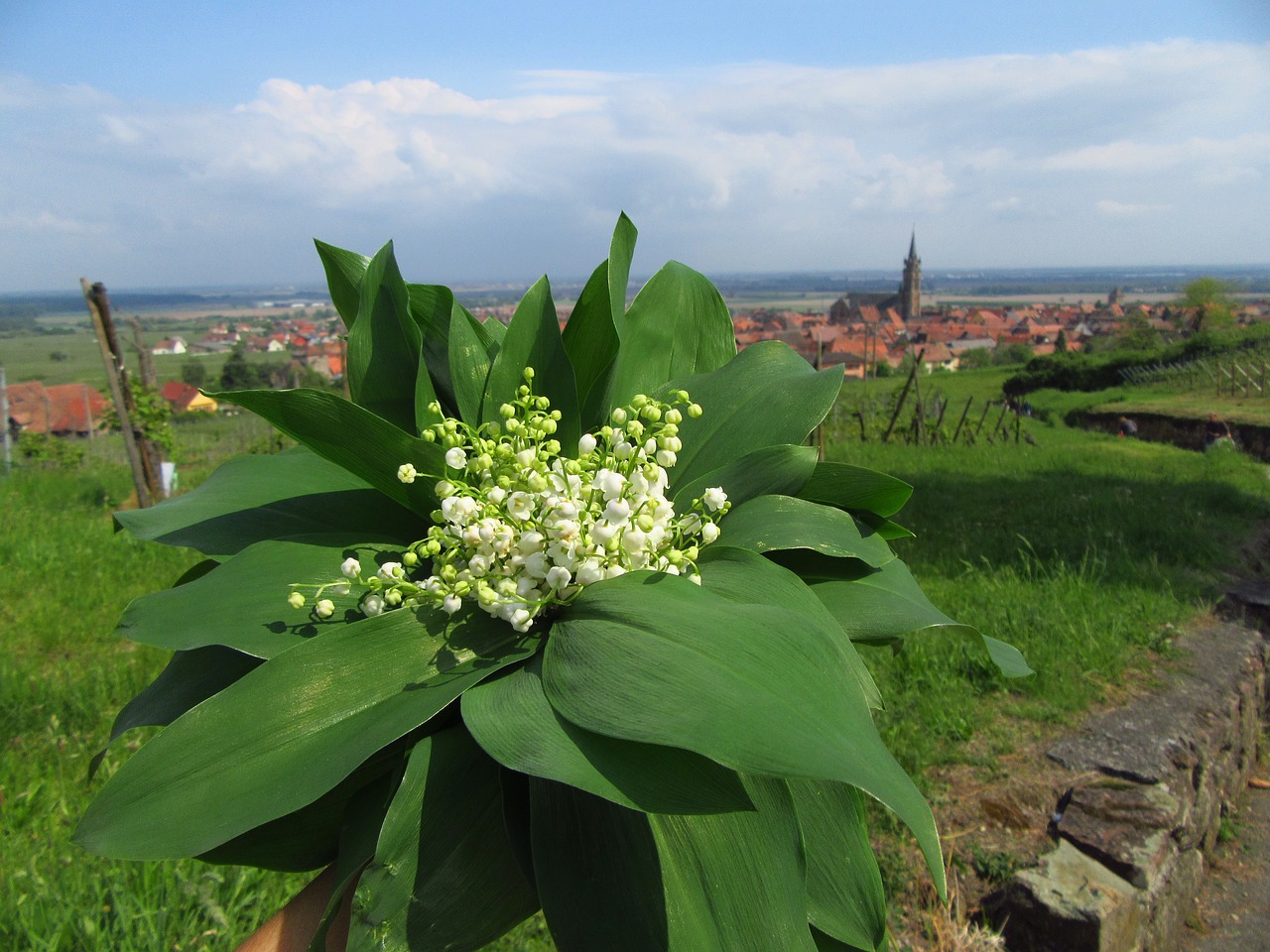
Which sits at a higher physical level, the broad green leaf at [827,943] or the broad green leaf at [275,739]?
the broad green leaf at [275,739]

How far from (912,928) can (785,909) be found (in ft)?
7.58

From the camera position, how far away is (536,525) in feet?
2.82

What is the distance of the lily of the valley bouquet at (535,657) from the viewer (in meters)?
0.68

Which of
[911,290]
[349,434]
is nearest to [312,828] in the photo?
[349,434]

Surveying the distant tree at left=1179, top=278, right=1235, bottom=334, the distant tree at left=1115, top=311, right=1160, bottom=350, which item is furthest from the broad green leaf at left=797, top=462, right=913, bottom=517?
the distant tree at left=1115, top=311, right=1160, bottom=350

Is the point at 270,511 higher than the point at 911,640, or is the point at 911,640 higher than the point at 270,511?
the point at 270,511

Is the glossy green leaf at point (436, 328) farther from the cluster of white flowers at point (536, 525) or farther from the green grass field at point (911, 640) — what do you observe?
the green grass field at point (911, 640)

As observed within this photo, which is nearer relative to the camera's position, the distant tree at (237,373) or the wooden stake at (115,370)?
the wooden stake at (115,370)

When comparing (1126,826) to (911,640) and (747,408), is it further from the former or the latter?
(747,408)

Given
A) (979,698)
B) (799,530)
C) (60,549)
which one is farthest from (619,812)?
(60,549)

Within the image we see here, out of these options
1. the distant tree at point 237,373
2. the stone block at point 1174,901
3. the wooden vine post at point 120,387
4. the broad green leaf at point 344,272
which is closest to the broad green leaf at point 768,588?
the broad green leaf at point 344,272

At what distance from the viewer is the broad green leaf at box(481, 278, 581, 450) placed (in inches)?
40.5

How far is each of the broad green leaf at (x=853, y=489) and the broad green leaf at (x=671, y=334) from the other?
21cm

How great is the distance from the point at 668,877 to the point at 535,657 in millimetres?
240
